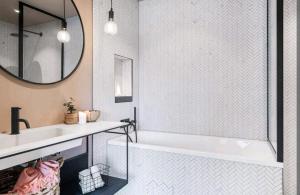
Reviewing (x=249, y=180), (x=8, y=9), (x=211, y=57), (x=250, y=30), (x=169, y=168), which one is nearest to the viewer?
(x=8, y=9)

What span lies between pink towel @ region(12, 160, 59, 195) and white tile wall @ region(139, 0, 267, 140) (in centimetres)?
195

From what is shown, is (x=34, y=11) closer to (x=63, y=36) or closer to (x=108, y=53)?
(x=63, y=36)

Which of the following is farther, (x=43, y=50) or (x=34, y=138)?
(x=43, y=50)

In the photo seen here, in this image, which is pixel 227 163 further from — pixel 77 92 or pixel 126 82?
pixel 126 82

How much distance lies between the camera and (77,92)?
6.48 ft

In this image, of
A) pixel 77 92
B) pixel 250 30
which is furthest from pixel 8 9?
pixel 250 30

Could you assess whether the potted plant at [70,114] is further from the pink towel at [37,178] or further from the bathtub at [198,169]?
the bathtub at [198,169]

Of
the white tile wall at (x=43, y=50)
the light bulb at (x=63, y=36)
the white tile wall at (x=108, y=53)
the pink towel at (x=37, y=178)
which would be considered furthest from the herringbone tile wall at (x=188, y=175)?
the light bulb at (x=63, y=36)

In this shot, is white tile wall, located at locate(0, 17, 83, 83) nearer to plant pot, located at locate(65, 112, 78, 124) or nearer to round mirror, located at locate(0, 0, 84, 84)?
round mirror, located at locate(0, 0, 84, 84)

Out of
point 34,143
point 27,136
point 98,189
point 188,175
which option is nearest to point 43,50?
point 27,136

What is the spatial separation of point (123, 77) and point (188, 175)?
68.6 inches

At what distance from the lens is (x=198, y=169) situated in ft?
5.91

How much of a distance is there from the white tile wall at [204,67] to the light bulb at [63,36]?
4.93 feet

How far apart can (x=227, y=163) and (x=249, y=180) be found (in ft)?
0.66
